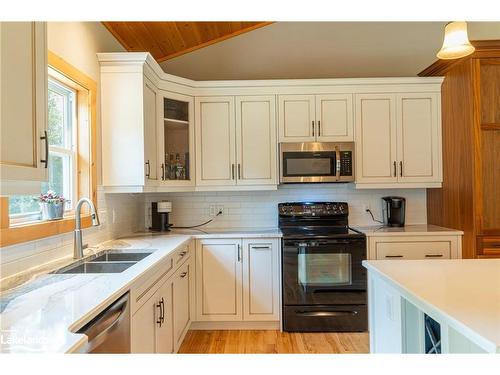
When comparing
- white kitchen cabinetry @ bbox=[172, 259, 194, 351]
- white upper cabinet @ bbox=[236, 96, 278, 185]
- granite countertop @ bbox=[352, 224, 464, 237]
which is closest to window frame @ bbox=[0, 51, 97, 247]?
white kitchen cabinetry @ bbox=[172, 259, 194, 351]

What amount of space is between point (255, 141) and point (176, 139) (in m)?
0.75

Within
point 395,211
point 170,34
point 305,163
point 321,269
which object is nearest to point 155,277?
point 321,269

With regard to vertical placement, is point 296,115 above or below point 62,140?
above

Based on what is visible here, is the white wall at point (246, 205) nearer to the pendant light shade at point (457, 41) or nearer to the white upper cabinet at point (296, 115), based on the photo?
the white upper cabinet at point (296, 115)

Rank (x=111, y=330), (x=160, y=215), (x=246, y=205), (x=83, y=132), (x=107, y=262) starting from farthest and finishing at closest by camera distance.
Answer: (x=246, y=205) < (x=160, y=215) < (x=83, y=132) < (x=107, y=262) < (x=111, y=330)

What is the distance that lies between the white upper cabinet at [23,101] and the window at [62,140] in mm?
976

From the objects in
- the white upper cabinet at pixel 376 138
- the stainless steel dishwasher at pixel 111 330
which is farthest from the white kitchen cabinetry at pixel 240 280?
the stainless steel dishwasher at pixel 111 330

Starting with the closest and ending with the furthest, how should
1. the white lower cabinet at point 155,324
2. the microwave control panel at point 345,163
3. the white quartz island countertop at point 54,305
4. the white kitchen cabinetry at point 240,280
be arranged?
1. the white quartz island countertop at point 54,305
2. the white lower cabinet at point 155,324
3. the white kitchen cabinetry at point 240,280
4. the microwave control panel at point 345,163

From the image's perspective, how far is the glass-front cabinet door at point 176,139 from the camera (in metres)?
2.92

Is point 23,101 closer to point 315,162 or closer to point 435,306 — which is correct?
point 435,306

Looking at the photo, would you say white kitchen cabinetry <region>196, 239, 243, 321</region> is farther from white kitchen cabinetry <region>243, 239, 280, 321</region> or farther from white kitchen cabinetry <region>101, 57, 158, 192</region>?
white kitchen cabinetry <region>101, 57, 158, 192</region>

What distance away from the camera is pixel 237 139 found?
3.14m

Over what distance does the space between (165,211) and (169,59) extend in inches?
65.1
